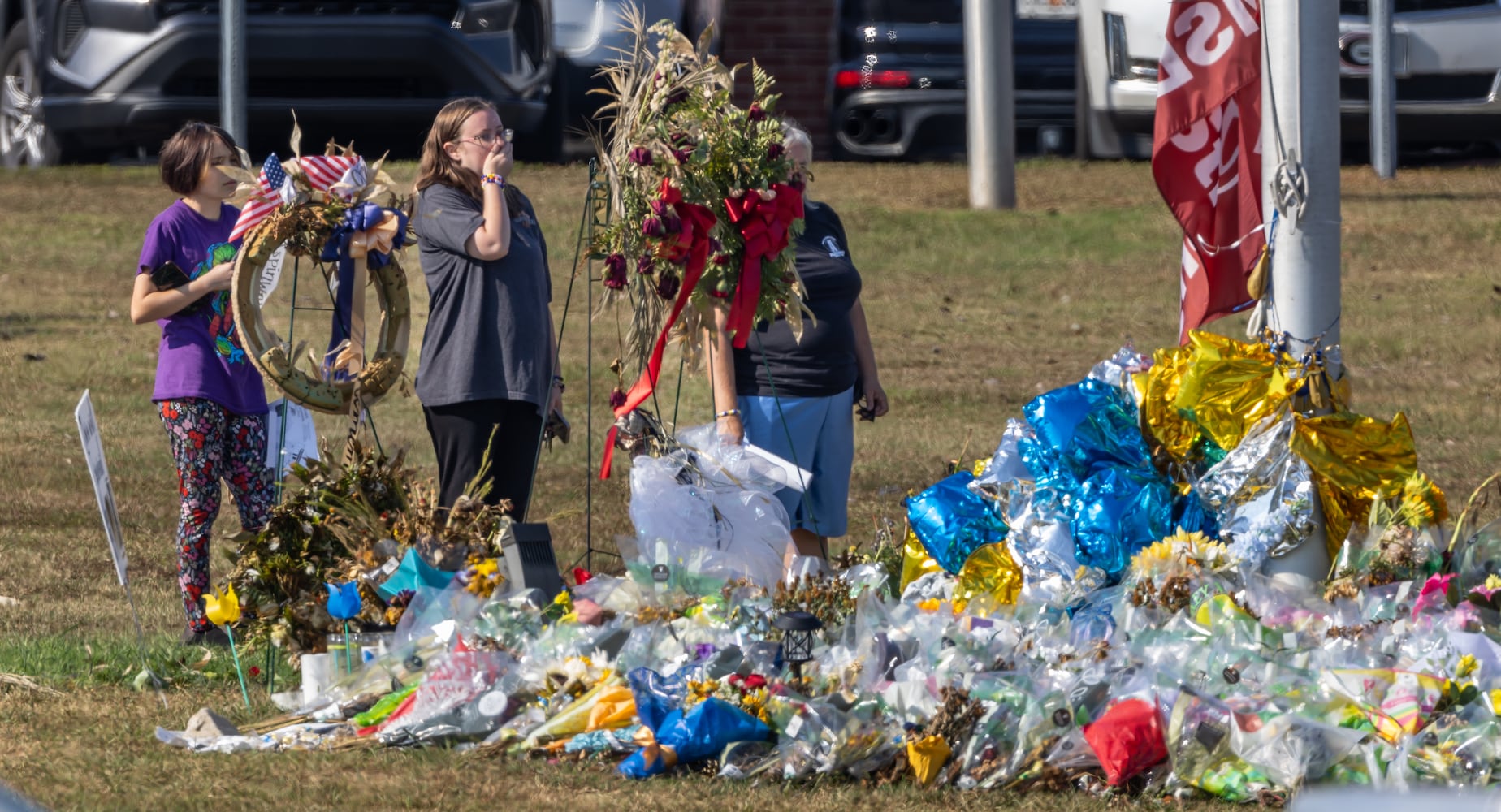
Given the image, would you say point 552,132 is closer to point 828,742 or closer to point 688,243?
point 688,243

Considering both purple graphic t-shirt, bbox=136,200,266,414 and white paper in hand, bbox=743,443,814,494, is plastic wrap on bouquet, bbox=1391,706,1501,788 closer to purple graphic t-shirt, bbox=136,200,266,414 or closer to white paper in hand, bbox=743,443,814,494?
white paper in hand, bbox=743,443,814,494

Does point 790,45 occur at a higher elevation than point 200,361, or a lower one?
lower

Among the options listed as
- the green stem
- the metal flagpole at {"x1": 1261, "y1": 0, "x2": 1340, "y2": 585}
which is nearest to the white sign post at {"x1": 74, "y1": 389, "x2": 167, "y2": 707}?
the green stem

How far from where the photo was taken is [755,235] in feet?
17.4

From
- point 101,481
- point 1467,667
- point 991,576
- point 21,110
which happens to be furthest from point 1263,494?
point 21,110

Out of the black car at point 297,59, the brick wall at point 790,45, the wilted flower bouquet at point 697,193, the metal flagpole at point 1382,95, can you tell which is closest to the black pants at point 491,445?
the wilted flower bouquet at point 697,193

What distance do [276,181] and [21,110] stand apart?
9824 mm

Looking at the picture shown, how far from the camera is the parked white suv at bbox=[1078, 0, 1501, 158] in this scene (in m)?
13.4

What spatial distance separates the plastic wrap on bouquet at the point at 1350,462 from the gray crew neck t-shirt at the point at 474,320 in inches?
79.1

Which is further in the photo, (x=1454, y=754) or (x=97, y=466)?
(x=97, y=466)

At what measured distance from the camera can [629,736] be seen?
4.28m

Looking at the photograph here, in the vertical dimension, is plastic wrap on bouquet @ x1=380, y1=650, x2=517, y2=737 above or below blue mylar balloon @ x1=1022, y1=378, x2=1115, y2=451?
below

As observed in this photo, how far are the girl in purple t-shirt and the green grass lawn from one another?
33 cm

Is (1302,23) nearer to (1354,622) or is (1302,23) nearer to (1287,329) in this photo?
(1287,329)
